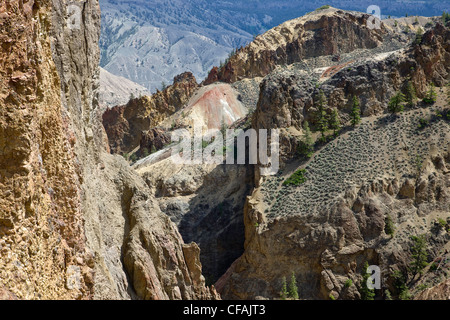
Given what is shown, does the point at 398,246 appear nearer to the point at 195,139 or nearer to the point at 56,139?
the point at 56,139

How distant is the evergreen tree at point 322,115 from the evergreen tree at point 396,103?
984 cm

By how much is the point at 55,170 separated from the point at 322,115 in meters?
61.9

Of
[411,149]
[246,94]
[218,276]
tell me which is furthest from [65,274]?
[246,94]

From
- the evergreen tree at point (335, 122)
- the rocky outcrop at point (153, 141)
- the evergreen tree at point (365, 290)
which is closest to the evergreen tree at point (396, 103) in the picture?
the evergreen tree at point (335, 122)

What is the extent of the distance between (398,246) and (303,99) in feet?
94.9

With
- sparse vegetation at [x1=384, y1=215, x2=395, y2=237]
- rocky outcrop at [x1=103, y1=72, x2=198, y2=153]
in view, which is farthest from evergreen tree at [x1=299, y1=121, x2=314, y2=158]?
rocky outcrop at [x1=103, y1=72, x2=198, y2=153]

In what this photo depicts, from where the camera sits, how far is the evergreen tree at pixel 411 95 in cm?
7750

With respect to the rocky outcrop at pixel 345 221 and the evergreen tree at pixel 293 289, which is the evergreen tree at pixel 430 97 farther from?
the evergreen tree at pixel 293 289

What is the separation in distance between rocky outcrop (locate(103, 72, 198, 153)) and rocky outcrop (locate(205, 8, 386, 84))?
13.7 meters

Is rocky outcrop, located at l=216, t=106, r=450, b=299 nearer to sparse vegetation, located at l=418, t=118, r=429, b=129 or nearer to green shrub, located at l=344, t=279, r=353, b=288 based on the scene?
green shrub, located at l=344, t=279, r=353, b=288

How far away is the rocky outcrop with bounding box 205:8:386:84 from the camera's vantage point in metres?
138

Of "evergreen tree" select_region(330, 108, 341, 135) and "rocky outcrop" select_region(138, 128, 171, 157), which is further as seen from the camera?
"rocky outcrop" select_region(138, 128, 171, 157)

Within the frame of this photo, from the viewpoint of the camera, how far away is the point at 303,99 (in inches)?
3177

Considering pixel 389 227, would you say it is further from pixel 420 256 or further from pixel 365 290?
A: pixel 365 290
